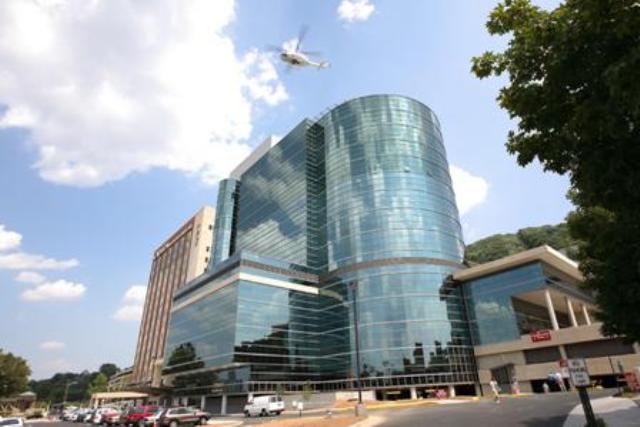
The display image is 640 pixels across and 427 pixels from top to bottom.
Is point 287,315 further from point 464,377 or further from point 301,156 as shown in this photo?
point 301,156

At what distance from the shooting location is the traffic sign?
1183 cm

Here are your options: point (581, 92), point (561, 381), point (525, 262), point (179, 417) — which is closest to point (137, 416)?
point (179, 417)

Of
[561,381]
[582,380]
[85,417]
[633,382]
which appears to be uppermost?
[561,381]

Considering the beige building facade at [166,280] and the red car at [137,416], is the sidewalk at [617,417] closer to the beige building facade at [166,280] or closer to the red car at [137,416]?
the red car at [137,416]

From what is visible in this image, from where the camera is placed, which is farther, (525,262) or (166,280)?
(166,280)

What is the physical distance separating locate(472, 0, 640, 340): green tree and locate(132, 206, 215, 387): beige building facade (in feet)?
339

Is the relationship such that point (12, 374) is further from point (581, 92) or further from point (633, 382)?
point (581, 92)

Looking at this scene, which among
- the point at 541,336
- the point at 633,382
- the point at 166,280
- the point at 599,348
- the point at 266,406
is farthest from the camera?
the point at 166,280

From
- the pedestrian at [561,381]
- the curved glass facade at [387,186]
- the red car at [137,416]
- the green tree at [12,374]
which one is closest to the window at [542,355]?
the pedestrian at [561,381]

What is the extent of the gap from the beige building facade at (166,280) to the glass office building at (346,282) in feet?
91.8

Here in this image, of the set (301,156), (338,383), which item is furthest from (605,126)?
(301,156)

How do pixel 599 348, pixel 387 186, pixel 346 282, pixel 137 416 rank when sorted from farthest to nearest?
pixel 387 186, pixel 346 282, pixel 599 348, pixel 137 416

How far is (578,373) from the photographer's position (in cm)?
1198

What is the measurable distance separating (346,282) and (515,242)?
76487 millimetres
